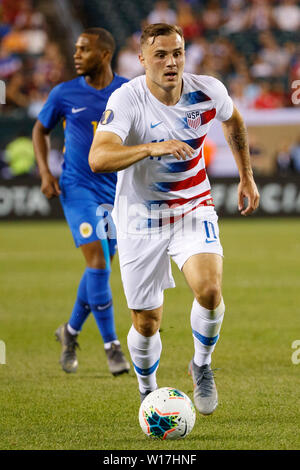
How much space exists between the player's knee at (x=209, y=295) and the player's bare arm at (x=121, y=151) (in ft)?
2.68

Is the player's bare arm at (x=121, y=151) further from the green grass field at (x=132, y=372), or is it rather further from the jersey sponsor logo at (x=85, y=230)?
the jersey sponsor logo at (x=85, y=230)

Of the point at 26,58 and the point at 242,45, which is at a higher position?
the point at 242,45

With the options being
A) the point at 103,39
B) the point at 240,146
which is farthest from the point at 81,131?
the point at 240,146

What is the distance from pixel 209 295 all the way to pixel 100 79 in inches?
111

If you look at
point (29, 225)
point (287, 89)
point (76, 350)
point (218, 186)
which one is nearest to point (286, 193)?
point (218, 186)

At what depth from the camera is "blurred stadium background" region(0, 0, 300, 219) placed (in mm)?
19625

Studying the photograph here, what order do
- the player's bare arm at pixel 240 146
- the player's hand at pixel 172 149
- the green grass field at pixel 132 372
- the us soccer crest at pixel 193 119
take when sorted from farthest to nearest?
the player's bare arm at pixel 240 146, the us soccer crest at pixel 193 119, the green grass field at pixel 132 372, the player's hand at pixel 172 149

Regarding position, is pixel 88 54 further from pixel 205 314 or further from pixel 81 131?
pixel 205 314

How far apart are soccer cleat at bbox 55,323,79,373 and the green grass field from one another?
0.07 m

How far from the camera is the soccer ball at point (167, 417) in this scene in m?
4.98

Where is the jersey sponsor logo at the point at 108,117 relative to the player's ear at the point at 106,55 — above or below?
above

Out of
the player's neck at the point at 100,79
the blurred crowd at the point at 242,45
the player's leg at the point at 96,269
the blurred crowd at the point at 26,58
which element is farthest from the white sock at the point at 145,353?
the blurred crowd at the point at 26,58

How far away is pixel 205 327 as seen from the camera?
5.45 metres
